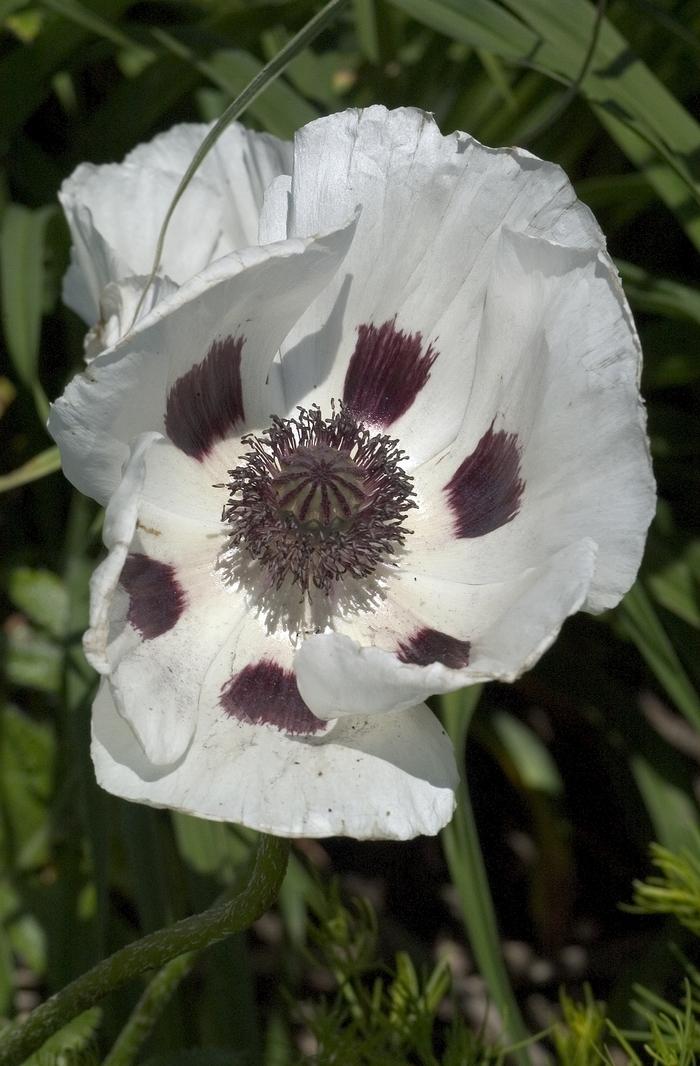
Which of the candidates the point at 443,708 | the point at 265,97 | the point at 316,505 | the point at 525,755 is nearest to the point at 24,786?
the point at 443,708

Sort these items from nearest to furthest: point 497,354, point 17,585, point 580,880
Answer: point 497,354
point 17,585
point 580,880

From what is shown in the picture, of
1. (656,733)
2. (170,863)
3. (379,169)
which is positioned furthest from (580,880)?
(379,169)

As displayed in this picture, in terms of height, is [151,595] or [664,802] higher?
[151,595]

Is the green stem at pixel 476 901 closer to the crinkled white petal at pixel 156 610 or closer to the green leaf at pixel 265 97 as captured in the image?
the crinkled white petal at pixel 156 610

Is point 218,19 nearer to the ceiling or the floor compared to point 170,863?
nearer to the ceiling

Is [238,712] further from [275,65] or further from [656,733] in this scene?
[656,733]

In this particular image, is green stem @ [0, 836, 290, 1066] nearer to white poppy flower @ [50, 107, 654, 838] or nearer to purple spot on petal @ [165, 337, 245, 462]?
white poppy flower @ [50, 107, 654, 838]

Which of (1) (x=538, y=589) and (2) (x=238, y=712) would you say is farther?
(2) (x=238, y=712)

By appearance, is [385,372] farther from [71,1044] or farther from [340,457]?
[71,1044]
